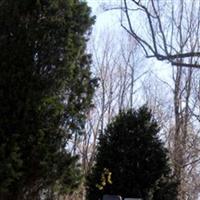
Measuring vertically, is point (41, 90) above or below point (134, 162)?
above

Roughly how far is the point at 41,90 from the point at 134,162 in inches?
145

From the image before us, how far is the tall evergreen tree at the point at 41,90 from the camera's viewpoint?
36.7 feet

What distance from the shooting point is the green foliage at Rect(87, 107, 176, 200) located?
13.9 m

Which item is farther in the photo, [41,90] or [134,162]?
[134,162]

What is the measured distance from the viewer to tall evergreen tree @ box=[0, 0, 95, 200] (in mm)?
11195

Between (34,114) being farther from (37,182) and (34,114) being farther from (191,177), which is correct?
(191,177)

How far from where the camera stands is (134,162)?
45.9 ft

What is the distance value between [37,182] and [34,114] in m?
1.47

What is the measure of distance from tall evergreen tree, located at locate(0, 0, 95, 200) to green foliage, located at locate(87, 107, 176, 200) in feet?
7.34

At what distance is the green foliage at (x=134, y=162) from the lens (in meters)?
13.9

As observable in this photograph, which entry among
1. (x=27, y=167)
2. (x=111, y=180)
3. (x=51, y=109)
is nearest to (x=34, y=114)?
(x=51, y=109)

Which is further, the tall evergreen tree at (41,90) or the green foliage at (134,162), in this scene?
the green foliage at (134,162)

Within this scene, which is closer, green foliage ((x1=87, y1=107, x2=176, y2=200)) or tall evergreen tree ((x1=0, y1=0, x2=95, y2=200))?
tall evergreen tree ((x1=0, y1=0, x2=95, y2=200))

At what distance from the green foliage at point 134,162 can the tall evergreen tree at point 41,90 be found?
2.24 metres
